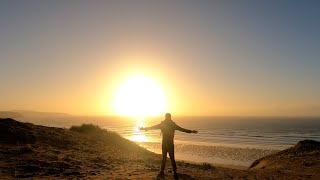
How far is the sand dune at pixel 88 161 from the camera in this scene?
15.9m

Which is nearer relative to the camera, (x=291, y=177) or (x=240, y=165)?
(x=291, y=177)

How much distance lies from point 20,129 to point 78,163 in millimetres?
7944

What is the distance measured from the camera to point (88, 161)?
19.3 meters

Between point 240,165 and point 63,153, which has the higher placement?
point 63,153

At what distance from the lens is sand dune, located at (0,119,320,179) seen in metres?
15.9

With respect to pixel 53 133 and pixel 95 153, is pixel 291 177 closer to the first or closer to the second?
pixel 95 153

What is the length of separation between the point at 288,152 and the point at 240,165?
11.5 m

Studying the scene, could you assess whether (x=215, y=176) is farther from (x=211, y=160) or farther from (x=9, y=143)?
(x=211, y=160)

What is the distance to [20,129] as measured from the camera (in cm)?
2394

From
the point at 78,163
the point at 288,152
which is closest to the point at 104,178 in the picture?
the point at 78,163

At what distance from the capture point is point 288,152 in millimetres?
32625

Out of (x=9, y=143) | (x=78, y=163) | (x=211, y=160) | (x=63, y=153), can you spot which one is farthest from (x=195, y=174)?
(x=211, y=160)

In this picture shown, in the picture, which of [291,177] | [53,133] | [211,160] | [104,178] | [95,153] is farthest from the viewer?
[211,160]

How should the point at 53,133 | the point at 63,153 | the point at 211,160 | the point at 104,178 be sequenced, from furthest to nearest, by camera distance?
1. the point at 211,160
2. the point at 53,133
3. the point at 63,153
4. the point at 104,178
